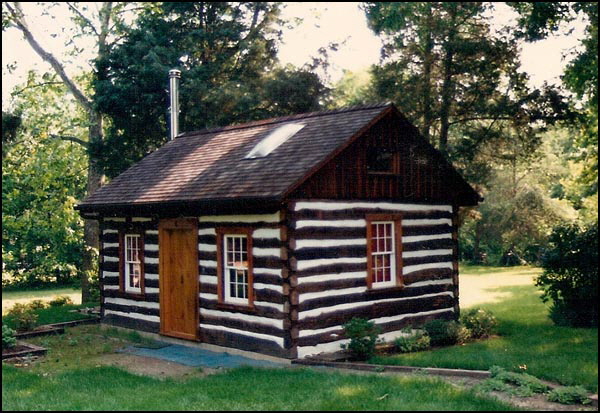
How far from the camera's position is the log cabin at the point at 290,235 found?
13391mm

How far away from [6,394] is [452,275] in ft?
34.2

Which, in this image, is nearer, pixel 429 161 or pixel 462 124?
pixel 429 161

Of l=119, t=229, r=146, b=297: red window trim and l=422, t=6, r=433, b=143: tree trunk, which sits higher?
l=422, t=6, r=433, b=143: tree trunk

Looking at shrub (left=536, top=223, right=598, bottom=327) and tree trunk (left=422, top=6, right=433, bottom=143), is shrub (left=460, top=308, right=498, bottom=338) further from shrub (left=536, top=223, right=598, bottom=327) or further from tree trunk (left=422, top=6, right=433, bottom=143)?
tree trunk (left=422, top=6, right=433, bottom=143)

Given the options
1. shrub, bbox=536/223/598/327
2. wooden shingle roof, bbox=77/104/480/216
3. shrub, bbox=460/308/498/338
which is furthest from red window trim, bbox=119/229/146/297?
shrub, bbox=536/223/598/327

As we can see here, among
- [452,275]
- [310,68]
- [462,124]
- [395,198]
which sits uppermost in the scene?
[310,68]

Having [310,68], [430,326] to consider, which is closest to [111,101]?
[310,68]

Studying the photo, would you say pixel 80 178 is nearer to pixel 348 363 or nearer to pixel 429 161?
pixel 429 161

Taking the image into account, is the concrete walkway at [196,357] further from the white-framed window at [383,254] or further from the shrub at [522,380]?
the shrub at [522,380]

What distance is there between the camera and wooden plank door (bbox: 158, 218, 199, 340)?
1534cm

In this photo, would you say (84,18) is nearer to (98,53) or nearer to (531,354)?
(98,53)

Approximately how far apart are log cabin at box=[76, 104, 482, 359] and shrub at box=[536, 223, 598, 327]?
243cm

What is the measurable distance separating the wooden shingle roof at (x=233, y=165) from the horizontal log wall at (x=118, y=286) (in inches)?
24.7

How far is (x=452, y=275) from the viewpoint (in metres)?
16.9
